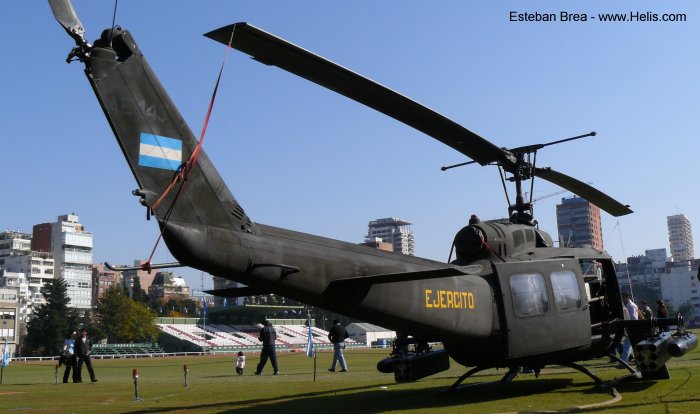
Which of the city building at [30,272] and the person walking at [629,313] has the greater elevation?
the city building at [30,272]

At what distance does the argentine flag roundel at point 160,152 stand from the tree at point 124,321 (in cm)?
11348

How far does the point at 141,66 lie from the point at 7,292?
505ft

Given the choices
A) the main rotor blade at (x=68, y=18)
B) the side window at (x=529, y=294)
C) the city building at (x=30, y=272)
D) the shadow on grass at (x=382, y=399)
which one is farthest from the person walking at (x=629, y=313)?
the city building at (x=30, y=272)

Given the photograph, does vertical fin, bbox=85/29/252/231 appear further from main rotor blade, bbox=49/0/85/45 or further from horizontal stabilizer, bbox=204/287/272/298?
horizontal stabilizer, bbox=204/287/272/298

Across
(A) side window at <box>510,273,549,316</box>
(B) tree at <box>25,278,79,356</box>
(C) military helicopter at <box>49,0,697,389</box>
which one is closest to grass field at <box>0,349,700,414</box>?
(C) military helicopter at <box>49,0,697,389</box>

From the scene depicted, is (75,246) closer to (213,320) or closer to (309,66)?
(213,320)

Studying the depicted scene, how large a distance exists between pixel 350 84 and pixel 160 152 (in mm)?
2819

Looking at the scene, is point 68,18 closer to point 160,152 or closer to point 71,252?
point 160,152

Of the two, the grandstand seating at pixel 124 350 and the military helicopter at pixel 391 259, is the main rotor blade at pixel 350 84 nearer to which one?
the military helicopter at pixel 391 259

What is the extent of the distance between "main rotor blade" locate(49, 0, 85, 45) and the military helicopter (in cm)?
1

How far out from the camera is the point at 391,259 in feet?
35.6

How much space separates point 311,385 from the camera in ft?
52.5

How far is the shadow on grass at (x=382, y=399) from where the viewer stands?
11227 millimetres

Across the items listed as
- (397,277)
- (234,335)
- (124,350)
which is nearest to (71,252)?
(234,335)
